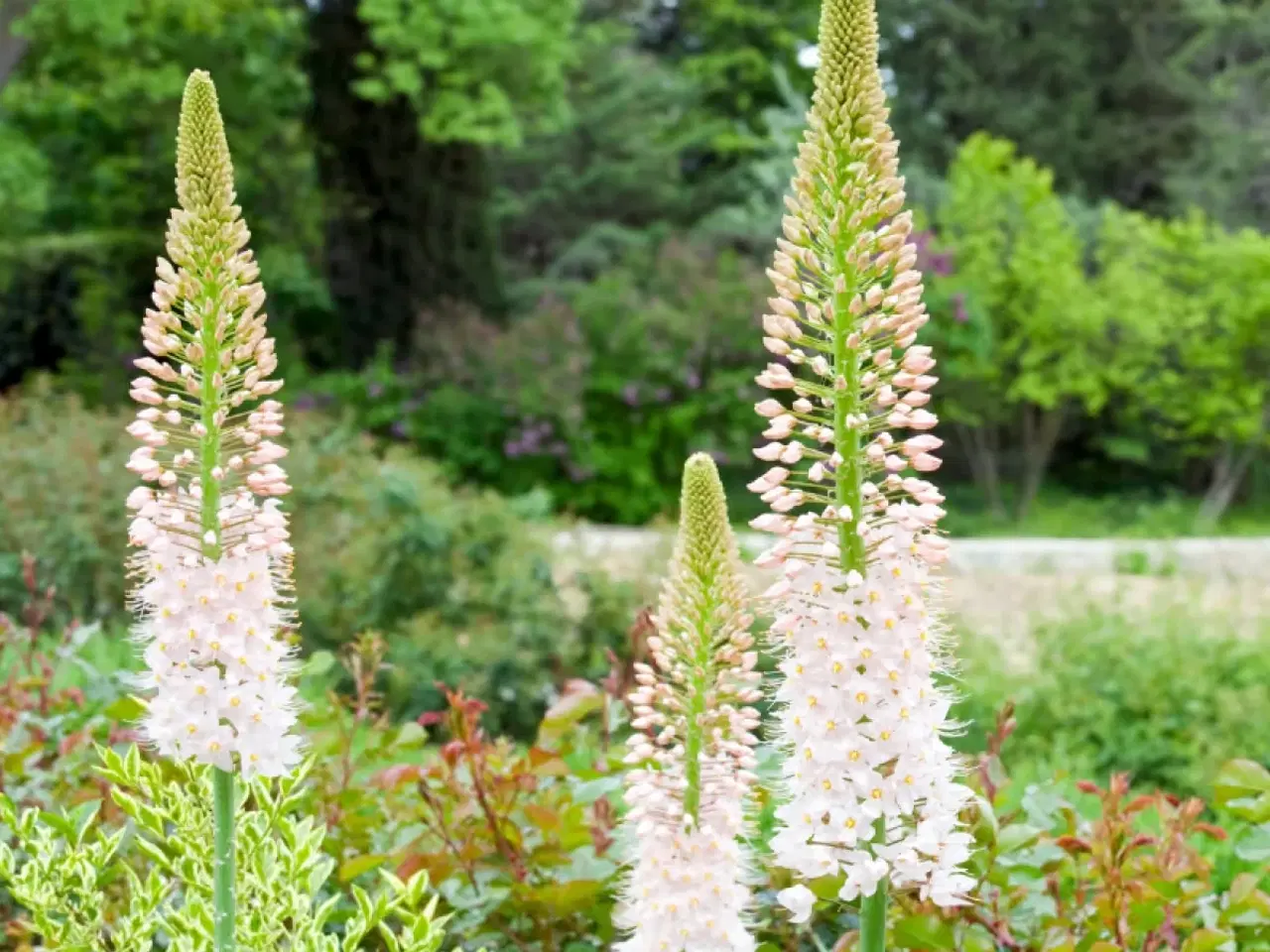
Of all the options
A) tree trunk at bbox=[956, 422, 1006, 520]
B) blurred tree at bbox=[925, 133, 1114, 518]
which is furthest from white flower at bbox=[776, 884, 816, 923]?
tree trunk at bbox=[956, 422, 1006, 520]

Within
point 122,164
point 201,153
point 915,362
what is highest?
point 122,164

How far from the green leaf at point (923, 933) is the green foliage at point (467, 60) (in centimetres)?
1261

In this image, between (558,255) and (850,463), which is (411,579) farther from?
(558,255)

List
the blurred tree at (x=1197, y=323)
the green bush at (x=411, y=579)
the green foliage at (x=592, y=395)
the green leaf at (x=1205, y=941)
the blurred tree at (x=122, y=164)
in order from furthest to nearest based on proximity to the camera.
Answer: the blurred tree at (x=1197, y=323) → the blurred tree at (x=122, y=164) → the green foliage at (x=592, y=395) → the green bush at (x=411, y=579) → the green leaf at (x=1205, y=941)

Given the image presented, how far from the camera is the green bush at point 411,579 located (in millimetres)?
6629

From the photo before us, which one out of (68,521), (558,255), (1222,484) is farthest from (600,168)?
(68,521)

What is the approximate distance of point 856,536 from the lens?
2.02 metres

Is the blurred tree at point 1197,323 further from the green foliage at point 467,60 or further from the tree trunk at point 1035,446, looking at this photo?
the green foliage at point 467,60

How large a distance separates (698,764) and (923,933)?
0.73 m

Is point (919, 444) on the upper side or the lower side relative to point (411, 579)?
upper

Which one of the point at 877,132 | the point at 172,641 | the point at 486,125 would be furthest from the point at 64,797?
the point at 486,125

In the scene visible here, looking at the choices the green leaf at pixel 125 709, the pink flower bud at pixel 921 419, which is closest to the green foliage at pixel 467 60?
the green leaf at pixel 125 709

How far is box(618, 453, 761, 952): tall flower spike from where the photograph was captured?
1.98 meters

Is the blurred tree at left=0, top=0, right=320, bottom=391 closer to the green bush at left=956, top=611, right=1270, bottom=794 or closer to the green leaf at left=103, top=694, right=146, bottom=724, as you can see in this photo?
the green bush at left=956, top=611, right=1270, bottom=794
